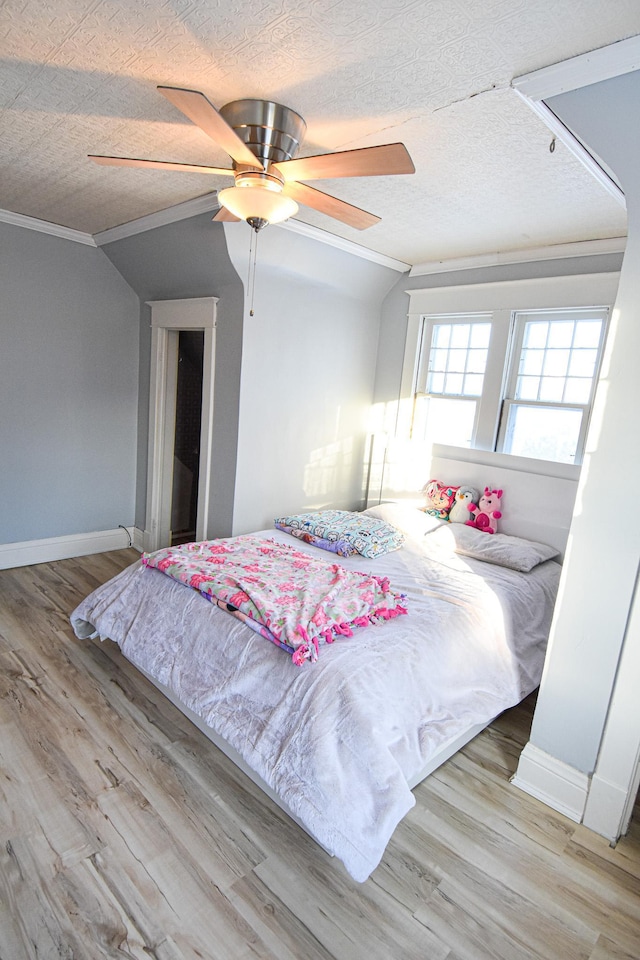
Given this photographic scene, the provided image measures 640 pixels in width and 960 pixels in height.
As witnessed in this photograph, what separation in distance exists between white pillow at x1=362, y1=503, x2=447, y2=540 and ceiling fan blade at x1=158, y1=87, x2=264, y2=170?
2.37m

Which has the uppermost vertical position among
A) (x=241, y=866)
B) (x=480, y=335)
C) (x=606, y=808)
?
(x=480, y=335)

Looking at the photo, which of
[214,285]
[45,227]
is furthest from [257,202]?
[45,227]

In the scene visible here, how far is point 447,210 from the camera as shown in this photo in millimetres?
2787

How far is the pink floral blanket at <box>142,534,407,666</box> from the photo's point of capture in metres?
2.11

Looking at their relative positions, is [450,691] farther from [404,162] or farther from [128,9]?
A: [128,9]

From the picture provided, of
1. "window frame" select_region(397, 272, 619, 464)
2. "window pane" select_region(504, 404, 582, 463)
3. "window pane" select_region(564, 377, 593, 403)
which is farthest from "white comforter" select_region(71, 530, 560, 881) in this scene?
→ "window frame" select_region(397, 272, 619, 464)

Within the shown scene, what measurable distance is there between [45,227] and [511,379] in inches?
135

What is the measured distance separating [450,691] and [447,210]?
237 centimetres

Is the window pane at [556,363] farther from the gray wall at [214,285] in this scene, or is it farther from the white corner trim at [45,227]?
the white corner trim at [45,227]

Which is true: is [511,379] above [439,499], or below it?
above

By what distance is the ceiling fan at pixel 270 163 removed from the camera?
1.62 meters

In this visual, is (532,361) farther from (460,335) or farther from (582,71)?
(582,71)

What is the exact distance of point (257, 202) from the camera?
71.6 inches

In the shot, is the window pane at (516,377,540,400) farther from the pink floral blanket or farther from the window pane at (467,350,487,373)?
the pink floral blanket
